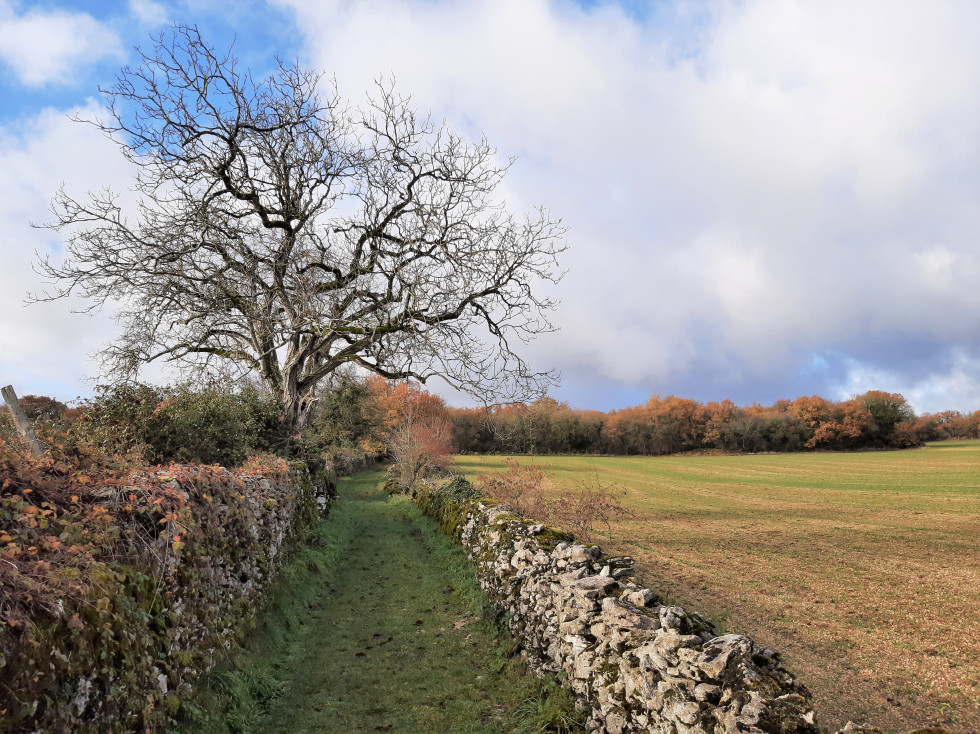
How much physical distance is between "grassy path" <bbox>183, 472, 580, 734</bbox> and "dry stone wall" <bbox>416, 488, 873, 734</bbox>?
570 mm

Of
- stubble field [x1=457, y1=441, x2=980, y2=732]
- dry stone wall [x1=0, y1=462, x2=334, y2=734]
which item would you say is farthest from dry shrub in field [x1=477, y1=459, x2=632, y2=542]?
dry stone wall [x1=0, y1=462, x2=334, y2=734]

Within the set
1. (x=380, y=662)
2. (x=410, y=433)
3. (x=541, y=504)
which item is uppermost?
(x=410, y=433)

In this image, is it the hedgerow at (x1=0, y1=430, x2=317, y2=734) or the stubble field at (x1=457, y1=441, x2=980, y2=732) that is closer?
the hedgerow at (x1=0, y1=430, x2=317, y2=734)

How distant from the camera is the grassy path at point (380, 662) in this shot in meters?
5.73

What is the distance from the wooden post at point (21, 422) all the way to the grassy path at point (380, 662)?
13.9 ft

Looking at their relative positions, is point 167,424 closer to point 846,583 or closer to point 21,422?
point 21,422

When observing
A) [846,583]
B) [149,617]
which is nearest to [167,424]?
[149,617]

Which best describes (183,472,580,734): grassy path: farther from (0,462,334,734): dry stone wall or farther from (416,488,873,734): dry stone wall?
(0,462,334,734): dry stone wall

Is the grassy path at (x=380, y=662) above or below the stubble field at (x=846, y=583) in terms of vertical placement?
above

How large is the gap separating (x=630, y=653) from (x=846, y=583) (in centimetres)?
999

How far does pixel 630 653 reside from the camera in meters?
4.90

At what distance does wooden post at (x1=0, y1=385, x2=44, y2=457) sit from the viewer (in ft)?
23.8

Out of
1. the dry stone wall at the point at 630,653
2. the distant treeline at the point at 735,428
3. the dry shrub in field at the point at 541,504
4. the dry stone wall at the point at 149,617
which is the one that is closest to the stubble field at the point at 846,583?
the dry shrub in field at the point at 541,504

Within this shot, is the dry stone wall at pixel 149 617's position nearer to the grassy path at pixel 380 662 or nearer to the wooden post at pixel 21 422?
the grassy path at pixel 380 662
